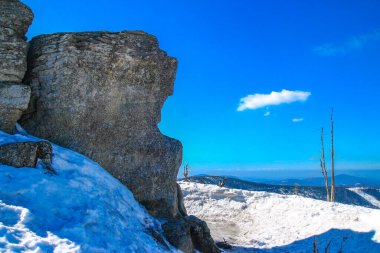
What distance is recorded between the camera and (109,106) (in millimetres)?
11688

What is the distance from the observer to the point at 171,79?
42.5ft

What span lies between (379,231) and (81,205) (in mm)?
12584

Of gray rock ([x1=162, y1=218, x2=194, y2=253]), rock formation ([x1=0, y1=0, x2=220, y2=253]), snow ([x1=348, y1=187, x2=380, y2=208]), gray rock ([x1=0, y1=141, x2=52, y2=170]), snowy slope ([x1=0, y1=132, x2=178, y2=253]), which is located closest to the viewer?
snowy slope ([x1=0, y1=132, x2=178, y2=253])

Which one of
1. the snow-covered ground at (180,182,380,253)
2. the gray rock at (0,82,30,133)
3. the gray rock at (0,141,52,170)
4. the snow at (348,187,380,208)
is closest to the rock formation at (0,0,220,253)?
the gray rock at (0,82,30,133)

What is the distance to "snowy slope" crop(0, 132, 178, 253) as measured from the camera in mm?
6199

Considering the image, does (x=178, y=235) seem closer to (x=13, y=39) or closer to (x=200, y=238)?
(x=200, y=238)

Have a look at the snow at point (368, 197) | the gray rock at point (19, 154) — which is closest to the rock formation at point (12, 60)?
Result: the gray rock at point (19, 154)

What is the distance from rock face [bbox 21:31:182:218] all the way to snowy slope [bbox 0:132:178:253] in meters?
1.34

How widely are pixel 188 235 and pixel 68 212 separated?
13.5 ft

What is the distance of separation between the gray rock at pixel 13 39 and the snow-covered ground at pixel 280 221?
→ 1022 centimetres

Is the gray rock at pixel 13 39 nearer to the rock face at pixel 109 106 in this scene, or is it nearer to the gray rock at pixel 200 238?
the rock face at pixel 109 106

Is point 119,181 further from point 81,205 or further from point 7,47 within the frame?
point 7,47

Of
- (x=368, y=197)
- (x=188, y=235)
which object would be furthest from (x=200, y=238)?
(x=368, y=197)

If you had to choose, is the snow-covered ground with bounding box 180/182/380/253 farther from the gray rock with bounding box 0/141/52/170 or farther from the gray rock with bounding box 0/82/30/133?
the gray rock with bounding box 0/82/30/133
